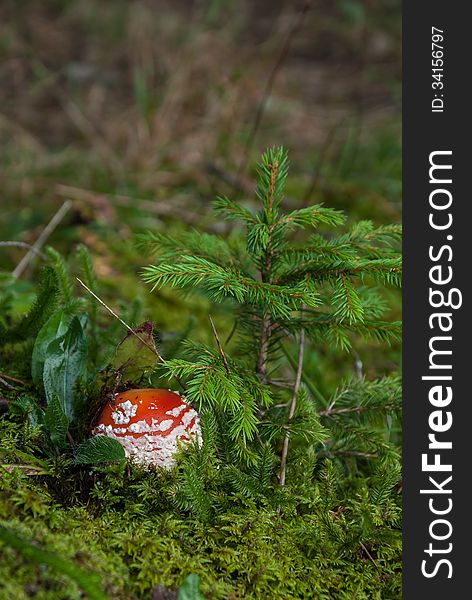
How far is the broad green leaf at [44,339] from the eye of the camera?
1851 mm

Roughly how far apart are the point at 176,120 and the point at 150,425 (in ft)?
12.7

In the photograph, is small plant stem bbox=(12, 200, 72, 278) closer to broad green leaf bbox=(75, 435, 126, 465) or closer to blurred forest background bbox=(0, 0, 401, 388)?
blurred forest background bbox=(0, 0, 401, 388)

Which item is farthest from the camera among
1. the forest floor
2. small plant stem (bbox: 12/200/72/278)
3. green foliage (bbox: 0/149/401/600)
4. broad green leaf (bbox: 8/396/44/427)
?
the forest floor

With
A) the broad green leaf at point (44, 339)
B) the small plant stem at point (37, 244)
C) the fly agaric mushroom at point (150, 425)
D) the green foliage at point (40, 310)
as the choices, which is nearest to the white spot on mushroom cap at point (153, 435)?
the fly agaric mushroom at point (150, 425)

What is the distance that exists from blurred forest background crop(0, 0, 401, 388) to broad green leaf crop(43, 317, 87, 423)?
76 cm

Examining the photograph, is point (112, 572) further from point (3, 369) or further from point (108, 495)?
point (3, 369)

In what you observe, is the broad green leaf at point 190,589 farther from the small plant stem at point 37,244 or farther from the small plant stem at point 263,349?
the small plant stem at point 37,244

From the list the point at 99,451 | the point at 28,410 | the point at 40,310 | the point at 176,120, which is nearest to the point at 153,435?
the point at 99,451

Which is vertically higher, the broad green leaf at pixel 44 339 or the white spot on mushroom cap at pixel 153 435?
the broad green leaf at pixel 44 339

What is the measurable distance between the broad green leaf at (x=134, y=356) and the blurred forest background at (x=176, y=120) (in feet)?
2.84

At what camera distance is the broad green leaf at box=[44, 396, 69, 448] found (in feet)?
5.44

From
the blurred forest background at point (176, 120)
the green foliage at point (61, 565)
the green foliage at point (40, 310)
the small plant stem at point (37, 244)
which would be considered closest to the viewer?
the green foliage at point (61, 565)

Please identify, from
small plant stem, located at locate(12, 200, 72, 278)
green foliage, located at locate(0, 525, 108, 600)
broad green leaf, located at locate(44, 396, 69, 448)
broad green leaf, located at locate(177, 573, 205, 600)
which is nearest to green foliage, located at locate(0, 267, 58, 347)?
small plant stem, located at locate(12, 200, 72, 278)

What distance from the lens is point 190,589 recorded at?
135cm
